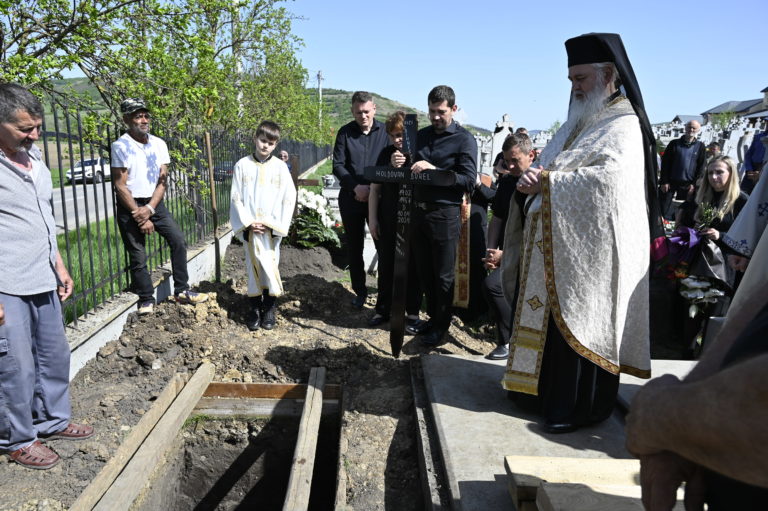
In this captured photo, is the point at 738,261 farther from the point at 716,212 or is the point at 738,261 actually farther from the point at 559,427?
the point at 716,212

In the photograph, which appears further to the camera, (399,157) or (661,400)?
(399,157)

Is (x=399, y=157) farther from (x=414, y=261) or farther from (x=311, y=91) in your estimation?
(x=311, y=91)

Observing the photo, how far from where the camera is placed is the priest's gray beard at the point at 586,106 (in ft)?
10.1

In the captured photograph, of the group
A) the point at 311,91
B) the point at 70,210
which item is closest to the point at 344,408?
the point at 70,210

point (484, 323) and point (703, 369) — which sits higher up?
point (703, 369)

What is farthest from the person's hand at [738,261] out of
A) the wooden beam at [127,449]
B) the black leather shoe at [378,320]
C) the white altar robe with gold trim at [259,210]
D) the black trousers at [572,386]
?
the wooden beam at [127,449]

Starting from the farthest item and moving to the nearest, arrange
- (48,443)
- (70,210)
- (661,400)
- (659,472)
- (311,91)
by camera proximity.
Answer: (311,91) < (70,210) < (48,443) < (659,472) < (661,400)

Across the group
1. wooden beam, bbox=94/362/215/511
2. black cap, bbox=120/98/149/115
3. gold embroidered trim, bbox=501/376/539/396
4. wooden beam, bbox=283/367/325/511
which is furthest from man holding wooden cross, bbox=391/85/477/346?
black cap, bbox=120/98/149/115

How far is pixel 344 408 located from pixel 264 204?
6.93 feet

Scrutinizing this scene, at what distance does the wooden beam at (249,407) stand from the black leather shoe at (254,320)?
967 millimetres

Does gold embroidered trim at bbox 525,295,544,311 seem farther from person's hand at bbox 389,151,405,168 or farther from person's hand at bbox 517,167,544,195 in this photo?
person's hand at bbox 389,151,405,168

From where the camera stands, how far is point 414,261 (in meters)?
4.87

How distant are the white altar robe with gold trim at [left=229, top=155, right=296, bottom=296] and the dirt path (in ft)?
1.79

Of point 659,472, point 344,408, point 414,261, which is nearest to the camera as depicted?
point 659,472
